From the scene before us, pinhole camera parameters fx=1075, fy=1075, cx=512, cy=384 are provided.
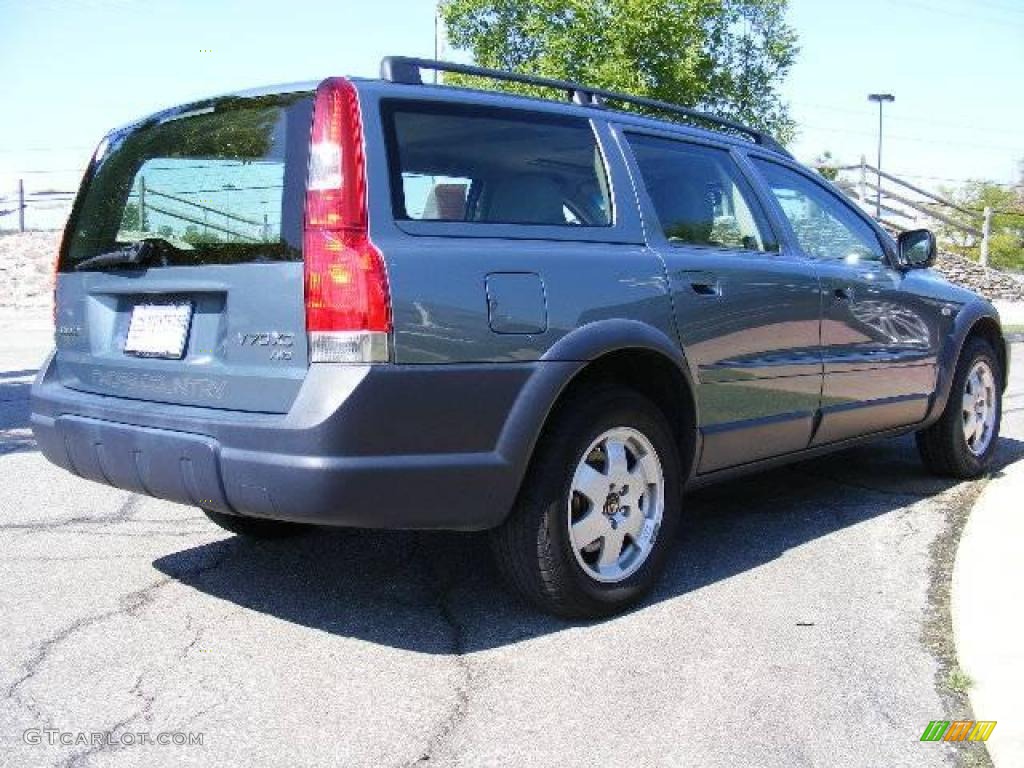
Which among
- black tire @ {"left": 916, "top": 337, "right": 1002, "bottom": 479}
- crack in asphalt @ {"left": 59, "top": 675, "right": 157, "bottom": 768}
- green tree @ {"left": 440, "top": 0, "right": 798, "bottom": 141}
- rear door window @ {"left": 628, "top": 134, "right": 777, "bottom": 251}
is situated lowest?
crack in asphalt @ {"left": 59, "top": 675, "right": 157, "bottom": 768}

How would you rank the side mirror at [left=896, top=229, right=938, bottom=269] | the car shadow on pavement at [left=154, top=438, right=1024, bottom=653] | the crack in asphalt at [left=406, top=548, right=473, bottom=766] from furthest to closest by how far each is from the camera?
the side mirror at [left=896, top=229, right=938, bottom=269] → the car shadow on pavement at [left=154, top=438, right=1024, bottom=653] → the crack in asphalt at [left=406, top=548, right=473, bottom=766]

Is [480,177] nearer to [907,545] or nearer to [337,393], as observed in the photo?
[337,393]

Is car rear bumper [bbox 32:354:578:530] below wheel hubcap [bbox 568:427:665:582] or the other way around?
the other way around

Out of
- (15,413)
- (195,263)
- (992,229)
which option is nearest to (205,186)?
(195,263)

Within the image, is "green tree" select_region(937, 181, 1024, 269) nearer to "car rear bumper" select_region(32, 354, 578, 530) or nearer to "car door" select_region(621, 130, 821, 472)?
"car door" select_region(621, 130, 821, 472)

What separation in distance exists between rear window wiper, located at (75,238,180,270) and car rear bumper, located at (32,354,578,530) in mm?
459

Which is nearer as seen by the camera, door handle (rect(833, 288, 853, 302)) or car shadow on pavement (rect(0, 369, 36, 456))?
door handle (rect(833, 288, 853, 302))

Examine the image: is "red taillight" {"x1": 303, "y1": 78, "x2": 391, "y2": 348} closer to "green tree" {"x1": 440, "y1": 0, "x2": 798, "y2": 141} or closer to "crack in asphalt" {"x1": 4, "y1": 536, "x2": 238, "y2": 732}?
"crack in asphalt" {"x1": 4, "y1": 536, "x2": 238, "y2": 732}

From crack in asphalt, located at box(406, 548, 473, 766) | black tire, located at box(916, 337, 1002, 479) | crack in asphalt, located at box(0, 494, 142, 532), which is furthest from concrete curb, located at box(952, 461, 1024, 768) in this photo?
crack in asphalt, located at box(0, 494, 142, 532)

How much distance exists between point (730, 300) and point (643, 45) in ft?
70.1

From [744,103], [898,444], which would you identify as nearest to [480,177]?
[898,444]

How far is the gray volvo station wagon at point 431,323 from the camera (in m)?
3.03

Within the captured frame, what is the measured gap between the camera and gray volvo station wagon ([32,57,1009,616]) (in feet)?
9.93

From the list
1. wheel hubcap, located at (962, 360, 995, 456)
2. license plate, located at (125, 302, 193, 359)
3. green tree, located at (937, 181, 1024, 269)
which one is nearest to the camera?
license plate, located at (125, 302, 193, 359)
